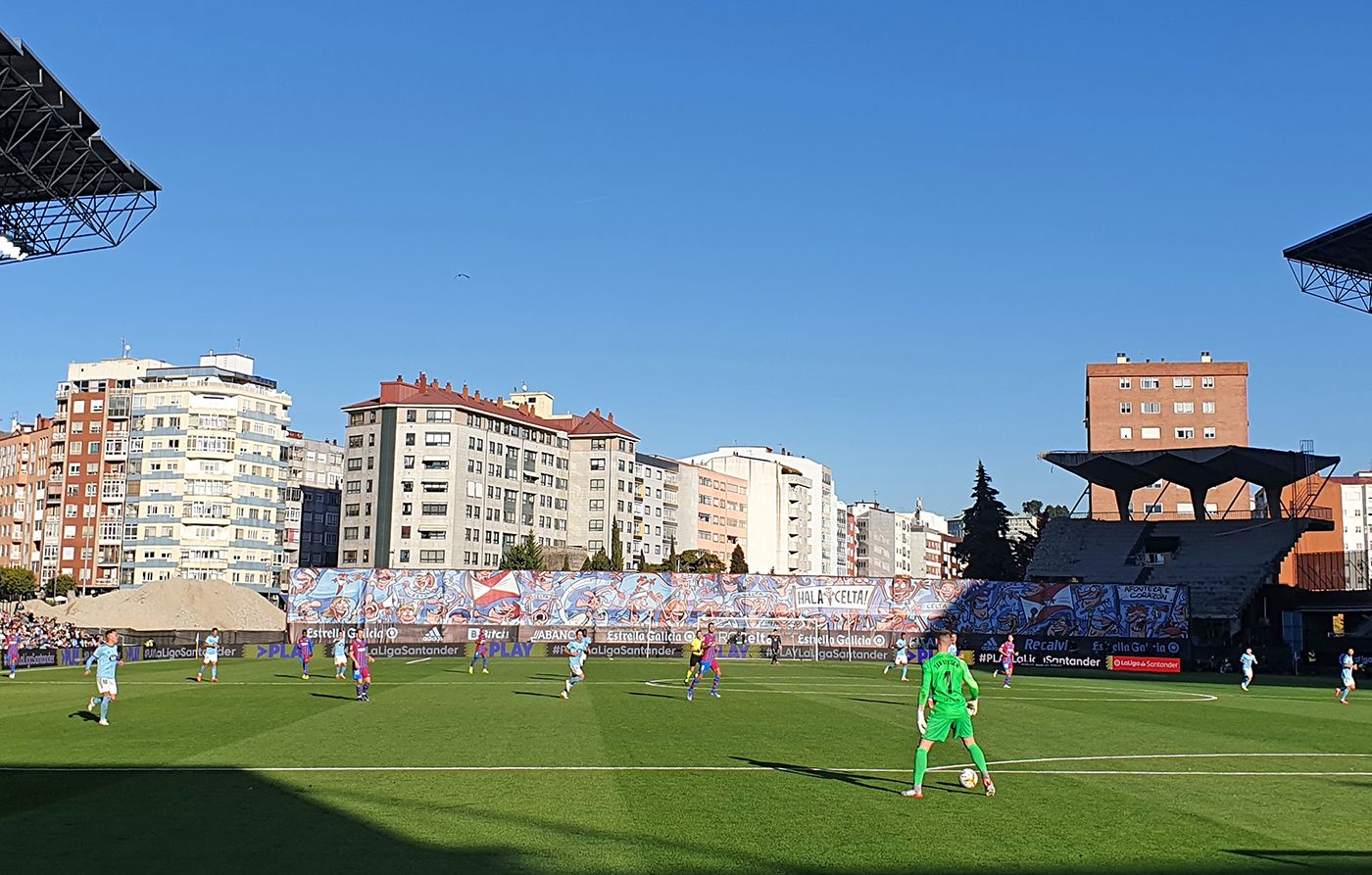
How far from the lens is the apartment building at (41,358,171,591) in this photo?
13912 cm

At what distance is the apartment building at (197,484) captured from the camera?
136 meters

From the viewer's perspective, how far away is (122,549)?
137 metres

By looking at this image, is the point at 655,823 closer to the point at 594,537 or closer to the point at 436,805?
the point at 436,805

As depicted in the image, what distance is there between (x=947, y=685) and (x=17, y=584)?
137 meters

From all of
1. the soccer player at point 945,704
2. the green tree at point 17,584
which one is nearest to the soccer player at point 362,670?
the soccer player at point 945,704

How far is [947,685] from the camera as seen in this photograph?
669 inches

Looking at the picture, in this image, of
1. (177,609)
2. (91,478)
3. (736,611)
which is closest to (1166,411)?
(736,611)

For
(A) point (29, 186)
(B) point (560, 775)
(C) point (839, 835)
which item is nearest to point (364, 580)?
(A) point (29, 186)

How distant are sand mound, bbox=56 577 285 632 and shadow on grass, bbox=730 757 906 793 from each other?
6901 cm

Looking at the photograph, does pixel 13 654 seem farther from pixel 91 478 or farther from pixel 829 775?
pixel 91 478

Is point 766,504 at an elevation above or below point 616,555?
above

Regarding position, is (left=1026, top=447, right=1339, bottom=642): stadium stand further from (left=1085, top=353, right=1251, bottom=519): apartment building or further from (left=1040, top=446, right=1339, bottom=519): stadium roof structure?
(left=1085, top=353, right=1251, bottom=519): apartment building

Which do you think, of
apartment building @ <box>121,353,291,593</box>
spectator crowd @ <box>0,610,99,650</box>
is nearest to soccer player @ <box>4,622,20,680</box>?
spectator crowd @ <box>0,610,99,650</box>

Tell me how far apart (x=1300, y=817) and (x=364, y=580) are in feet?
239
